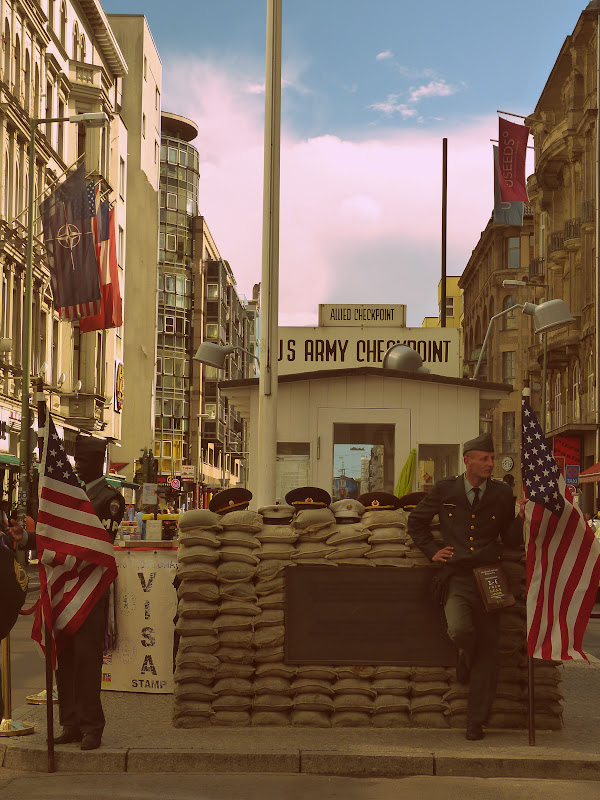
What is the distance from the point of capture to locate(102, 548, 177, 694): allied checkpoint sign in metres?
9.71

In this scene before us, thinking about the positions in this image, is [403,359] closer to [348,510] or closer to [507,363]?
[348,510]

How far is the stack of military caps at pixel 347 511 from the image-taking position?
8.73 m

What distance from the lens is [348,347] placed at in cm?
1662

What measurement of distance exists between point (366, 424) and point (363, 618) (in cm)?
652

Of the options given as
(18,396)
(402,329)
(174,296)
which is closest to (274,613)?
(402,329)

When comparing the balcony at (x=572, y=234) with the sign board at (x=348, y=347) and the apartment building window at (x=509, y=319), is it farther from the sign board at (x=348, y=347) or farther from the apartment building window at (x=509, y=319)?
the sign board at (x=348, y=347)

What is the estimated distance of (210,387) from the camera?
104 metres

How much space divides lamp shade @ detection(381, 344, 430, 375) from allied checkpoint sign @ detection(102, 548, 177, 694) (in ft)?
20.6

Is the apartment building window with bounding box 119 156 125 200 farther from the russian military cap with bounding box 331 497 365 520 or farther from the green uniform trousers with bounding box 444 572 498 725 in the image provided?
A: the green uniform trousers with bounding box 444 572 498 725

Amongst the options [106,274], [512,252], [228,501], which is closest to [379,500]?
[228,501]

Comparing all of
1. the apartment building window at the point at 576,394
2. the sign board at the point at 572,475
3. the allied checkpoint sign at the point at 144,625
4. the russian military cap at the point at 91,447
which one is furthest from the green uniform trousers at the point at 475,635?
the apartment building window at the point at 576,394

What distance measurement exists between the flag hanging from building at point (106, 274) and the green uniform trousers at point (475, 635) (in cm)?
2951

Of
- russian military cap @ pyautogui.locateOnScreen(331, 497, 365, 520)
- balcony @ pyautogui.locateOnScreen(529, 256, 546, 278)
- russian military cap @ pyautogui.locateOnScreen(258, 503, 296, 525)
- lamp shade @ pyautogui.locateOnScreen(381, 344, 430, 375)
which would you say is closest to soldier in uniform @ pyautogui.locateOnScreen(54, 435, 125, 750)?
russian military cap @ pyautogui.locateOnScreen(258, 503, 296, 525)

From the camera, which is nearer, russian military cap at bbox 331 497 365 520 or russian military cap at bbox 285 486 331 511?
russian military cap at bbox 331 497 365 520
